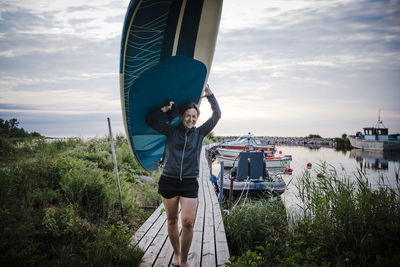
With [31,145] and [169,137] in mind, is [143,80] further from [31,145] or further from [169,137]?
[31,145]

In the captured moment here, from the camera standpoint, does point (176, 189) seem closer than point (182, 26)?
Yes

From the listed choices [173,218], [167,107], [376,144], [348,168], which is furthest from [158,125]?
[376,144]

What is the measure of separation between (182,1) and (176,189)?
73.6 inches

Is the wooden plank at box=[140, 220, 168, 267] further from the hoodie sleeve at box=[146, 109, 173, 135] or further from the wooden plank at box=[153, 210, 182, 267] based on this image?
the hoodie sleeve at box=[146, 109, 173, 135]

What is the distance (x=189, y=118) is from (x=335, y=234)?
1.98 m

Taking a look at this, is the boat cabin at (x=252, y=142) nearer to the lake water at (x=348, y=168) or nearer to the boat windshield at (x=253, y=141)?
the boat windshield at (x=253, y=141)

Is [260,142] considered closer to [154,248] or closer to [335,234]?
[335,234]

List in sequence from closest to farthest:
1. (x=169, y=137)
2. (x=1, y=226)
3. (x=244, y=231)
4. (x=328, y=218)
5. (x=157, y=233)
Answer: (x=1, y=226)
(x=169, y=137)
(x=328, y=218)
(x=157, y=233)
(x=244, y=231)

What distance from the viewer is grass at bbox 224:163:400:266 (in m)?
2.12

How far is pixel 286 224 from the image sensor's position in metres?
3.60

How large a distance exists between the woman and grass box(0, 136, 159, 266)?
2.12ft

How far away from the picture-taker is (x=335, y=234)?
2.49m

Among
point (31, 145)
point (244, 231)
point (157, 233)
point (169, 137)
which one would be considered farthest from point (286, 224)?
point (31, 145)

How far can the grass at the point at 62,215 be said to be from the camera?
2.32 meters
